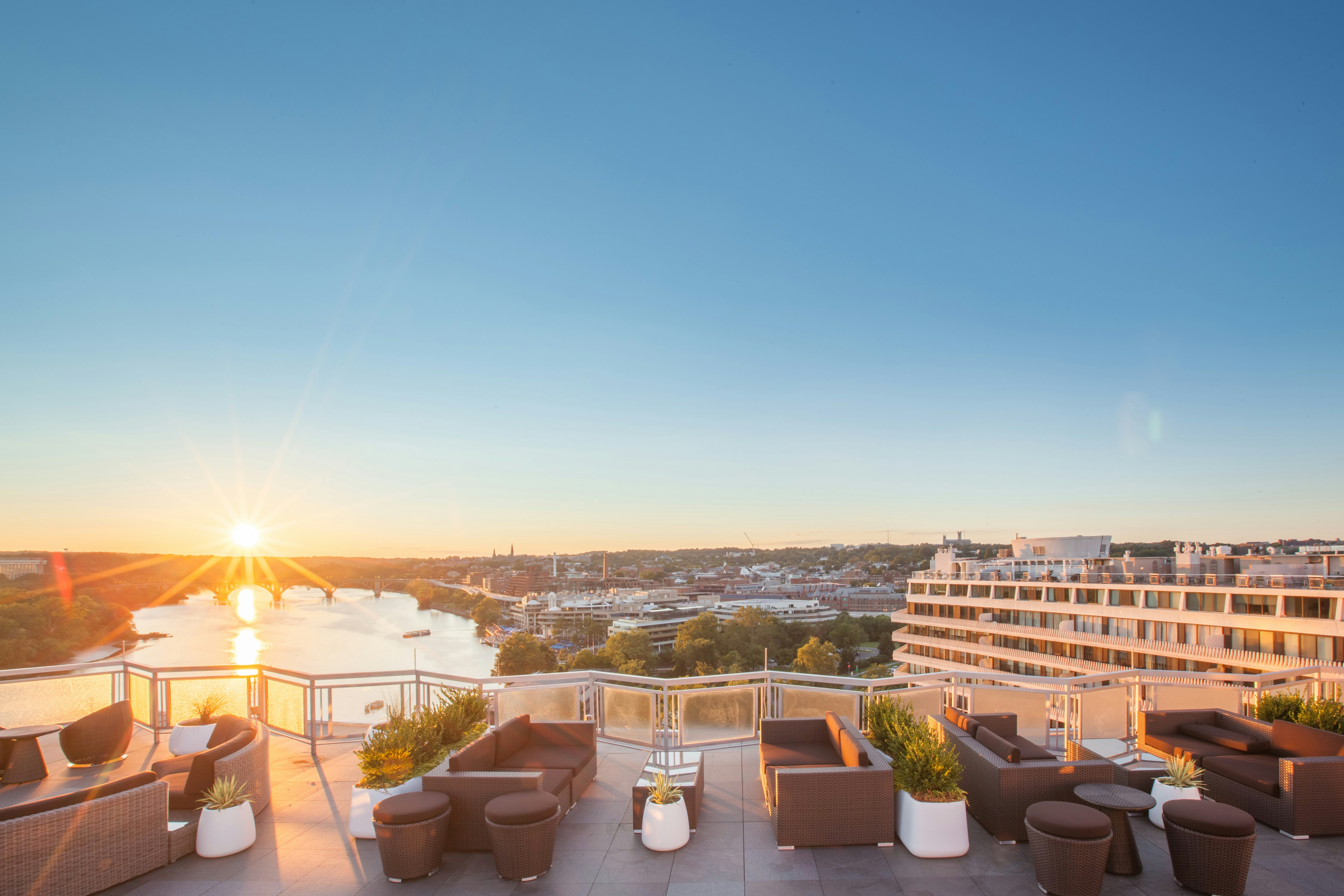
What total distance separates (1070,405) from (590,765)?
24.3 meters

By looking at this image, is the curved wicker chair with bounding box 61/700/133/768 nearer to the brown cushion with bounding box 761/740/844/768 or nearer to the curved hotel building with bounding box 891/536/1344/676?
the brown cushion with bounding box 761/740/844/768

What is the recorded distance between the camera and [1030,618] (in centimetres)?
4584

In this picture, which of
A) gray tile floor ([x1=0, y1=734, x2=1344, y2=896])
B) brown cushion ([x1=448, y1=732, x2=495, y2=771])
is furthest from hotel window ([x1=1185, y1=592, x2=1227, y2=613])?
brown cushion ([x1=448, y1=732, x2=495, y2=771])

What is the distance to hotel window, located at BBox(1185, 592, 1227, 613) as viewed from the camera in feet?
119

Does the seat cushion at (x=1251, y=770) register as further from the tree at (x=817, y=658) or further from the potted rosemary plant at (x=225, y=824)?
the tree at (x=817, y=658)

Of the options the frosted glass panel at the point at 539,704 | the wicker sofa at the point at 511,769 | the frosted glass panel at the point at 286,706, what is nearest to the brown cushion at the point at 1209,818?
the wicker sofa at the point at 511,769

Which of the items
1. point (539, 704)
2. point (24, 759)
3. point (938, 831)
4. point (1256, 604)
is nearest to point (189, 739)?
point (24, 759)

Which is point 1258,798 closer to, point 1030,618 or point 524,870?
point 524,870

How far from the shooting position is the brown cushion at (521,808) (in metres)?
4.26

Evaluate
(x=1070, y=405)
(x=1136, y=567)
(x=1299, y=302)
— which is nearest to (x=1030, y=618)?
(x=1136, y=567)

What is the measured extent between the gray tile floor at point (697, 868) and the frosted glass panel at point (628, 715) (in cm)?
166

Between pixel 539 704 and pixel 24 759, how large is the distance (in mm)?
5146

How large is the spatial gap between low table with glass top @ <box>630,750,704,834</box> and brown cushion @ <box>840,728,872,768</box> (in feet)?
4.01

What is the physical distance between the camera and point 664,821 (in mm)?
4770
